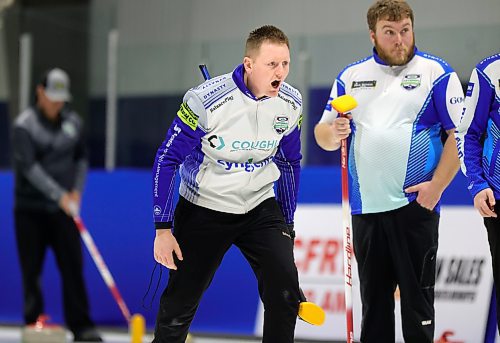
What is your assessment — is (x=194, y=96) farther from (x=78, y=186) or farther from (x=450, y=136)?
(x=78, y=186)

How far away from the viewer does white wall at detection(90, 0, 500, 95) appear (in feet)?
20.1

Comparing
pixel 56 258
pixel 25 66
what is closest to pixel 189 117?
pixel 56 258

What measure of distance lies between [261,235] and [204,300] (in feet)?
9.58

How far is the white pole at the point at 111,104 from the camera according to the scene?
25.3 feet

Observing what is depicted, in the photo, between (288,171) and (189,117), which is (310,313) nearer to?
(288,171)

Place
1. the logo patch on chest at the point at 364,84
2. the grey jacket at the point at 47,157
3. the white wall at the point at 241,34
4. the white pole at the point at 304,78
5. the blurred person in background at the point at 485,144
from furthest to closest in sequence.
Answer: the white pole at the point at 304,78 < the grey jacket at the point at 47,157 < the white wall at the point at 241,34 < the logo patch on chest at the point at 364,84 < the blurred person in background at the point at 485,144

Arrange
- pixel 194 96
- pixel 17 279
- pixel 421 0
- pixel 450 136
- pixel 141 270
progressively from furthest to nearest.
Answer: pixel 17 279 < pixel 141 270 < pixel 421 0 < pixel 450 136 < pixel 194 96

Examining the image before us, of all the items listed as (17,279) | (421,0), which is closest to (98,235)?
(17,279)

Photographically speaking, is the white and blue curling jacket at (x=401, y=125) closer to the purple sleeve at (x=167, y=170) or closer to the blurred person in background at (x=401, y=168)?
the blurred person in background at (x=401, y=168)

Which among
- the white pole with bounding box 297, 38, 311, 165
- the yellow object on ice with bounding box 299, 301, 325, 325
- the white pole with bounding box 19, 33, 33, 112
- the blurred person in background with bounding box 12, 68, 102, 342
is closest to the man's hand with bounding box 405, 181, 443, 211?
the yellow object on ice with bounding box 299, 301, 325, 325

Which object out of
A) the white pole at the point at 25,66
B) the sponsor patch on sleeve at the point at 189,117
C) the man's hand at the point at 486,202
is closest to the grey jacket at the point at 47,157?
the white pole at the point at 25,66

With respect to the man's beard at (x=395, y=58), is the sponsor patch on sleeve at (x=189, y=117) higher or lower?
lower

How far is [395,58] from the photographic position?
13.9 ft

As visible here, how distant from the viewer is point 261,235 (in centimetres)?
380
